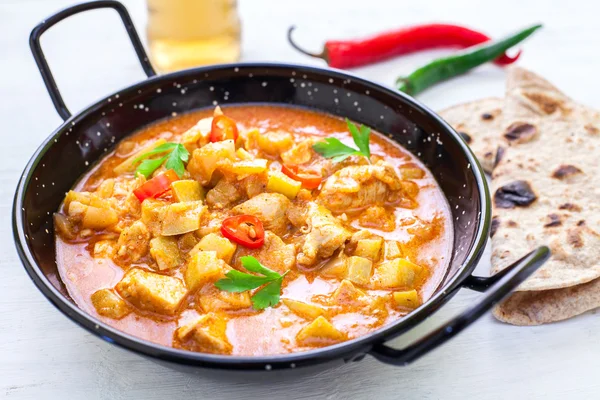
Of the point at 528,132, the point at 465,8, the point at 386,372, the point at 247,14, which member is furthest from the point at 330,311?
the point at 465,8

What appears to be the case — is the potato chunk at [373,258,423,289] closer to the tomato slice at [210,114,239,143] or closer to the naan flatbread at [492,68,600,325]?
the naan flatbread at [492,68,600,325]

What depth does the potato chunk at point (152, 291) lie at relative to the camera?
3.59 m

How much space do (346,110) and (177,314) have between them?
2220 millimetres

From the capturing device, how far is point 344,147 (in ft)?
15.3

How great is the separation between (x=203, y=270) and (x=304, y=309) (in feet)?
1.84

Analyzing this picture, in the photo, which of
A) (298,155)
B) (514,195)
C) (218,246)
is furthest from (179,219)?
(514,195)

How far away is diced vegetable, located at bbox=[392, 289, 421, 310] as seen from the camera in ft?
12.1

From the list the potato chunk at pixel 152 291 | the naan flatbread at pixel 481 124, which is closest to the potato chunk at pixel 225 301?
the potato chunk at pixel 152 291

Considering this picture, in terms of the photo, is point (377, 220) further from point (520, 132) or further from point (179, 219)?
point (520, 132)

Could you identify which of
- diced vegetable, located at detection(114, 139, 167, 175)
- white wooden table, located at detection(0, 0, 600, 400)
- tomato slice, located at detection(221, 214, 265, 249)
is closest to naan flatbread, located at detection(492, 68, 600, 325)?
white wooden table, located at detection(0, 0, 600, 400)

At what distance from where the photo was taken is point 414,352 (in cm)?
293

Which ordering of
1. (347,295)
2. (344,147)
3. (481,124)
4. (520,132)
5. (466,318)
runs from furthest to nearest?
(481,124)
(520,132)
(344,147)
(347,295)
(466,318)

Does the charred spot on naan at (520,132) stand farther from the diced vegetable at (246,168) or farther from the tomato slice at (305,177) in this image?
the diced vegetable at (246,168)

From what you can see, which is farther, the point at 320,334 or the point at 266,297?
the point at 266,297
